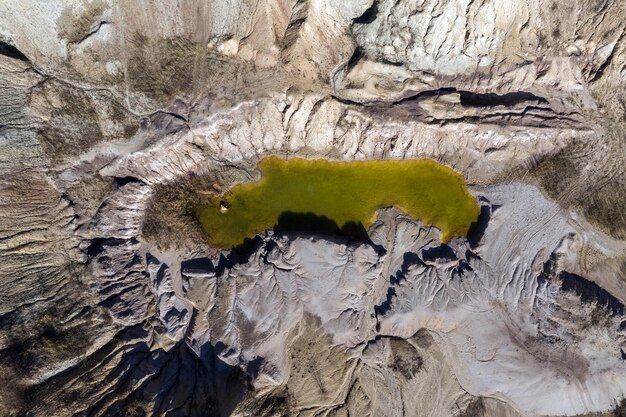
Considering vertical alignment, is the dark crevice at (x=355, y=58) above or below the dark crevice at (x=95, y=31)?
above

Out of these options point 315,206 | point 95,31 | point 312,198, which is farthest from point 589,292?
point 95,31

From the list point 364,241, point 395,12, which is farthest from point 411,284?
point 395,12

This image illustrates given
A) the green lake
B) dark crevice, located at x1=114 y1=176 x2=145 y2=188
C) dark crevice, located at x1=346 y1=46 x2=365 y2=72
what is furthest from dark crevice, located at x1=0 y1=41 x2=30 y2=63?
dark crevice, located at x1=346 y1=46 x2=365 y2=72

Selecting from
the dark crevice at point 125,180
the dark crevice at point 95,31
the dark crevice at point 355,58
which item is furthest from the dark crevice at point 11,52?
the dark crevice at point 355,58

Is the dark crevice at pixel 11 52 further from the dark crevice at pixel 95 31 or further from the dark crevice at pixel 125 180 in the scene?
the dark crevice at pixel 125 180

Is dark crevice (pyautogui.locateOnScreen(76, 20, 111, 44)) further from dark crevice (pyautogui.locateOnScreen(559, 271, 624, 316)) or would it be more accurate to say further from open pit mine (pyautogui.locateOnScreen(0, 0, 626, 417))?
dark crevice (pyautogui.locateOnScreen(559, 271, 624, 316))
